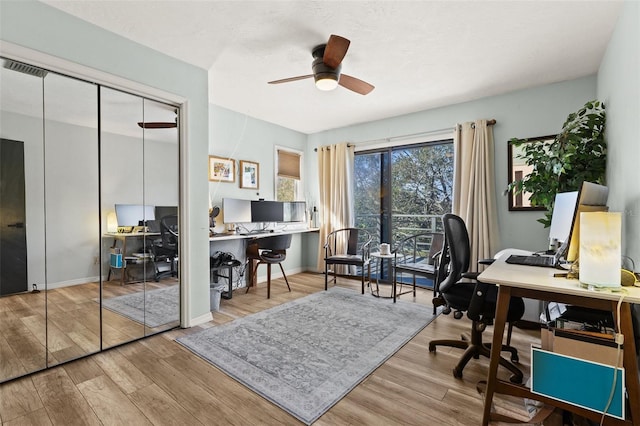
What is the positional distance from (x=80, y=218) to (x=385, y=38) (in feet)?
9.29

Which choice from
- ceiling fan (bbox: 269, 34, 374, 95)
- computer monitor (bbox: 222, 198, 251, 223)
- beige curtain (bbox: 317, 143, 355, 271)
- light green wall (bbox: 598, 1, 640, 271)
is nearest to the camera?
light green wall (bbox: 598, 1, 640, 271)

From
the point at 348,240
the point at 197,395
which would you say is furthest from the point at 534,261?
the point at 348,240

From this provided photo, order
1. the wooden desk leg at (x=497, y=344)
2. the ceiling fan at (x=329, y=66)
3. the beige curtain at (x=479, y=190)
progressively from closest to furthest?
A: the wooden desk leg at (x=497, y=344) < the ceiling fan at (x=329, y=66) < the beige curtain at (x=479, y=190)

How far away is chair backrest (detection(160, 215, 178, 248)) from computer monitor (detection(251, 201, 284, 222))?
158 cm

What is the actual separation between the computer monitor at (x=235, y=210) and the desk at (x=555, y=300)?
3245mm

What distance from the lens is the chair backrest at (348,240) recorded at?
4.61 meters

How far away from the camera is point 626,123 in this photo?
1.90 m

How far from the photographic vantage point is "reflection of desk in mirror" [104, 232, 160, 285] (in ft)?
7.96

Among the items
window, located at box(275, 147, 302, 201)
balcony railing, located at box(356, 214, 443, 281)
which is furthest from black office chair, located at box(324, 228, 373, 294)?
window, located at box(275, 147, 302, 201)

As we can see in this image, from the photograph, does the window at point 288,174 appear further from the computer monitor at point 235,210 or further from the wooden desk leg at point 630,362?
the wooden desk leg at point 630,362

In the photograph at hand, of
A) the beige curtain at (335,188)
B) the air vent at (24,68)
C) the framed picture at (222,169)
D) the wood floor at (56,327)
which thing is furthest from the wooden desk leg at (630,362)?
the framed picture at (222,169)

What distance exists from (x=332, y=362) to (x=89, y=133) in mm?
2588

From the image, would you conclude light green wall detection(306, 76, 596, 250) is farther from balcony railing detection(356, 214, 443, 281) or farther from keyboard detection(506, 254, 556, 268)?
keyboard detection(506, 254, 556, 268)

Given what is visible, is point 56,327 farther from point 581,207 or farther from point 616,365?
point 581,207
